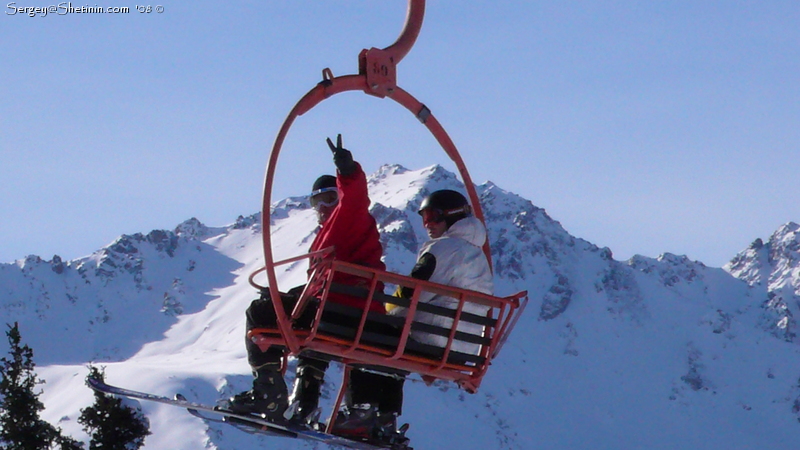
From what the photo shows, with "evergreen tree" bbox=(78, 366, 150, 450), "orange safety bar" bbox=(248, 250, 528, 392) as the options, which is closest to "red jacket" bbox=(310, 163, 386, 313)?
"orange safety bar" bbox=(248, 250, 528, 392)

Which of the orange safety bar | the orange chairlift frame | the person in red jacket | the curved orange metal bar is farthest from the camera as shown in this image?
the person in red jacket

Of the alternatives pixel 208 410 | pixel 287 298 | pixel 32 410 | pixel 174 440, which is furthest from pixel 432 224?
pixel 174 440

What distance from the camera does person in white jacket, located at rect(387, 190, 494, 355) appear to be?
8492 millimetres

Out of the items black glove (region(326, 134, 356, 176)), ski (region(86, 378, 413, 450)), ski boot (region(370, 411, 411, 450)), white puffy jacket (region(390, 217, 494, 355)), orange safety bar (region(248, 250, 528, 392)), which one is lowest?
ski (region(86, 378, 413, 450))

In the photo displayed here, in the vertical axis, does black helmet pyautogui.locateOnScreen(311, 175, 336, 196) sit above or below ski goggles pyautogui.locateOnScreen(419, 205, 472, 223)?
above

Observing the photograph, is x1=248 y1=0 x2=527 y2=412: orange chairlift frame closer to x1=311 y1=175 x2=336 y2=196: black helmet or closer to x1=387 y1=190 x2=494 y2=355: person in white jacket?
x1=387 y1=190 x2=494 y2=355: person in white jacket

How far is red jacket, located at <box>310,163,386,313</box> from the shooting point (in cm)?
839

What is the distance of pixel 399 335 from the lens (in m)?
8.41

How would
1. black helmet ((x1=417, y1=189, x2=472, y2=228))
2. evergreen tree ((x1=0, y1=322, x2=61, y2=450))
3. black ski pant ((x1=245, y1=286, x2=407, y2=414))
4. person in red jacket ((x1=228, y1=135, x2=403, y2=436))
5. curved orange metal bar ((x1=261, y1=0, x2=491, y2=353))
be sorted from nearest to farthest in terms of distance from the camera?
1. curved orange metal bar ((x1=261, y1=0, x2=491, y2=353))
2. black ski pant ((x1=245, y1=286, x2=407, y2=414))
3. person in red jacket ((x1=228, y1=135, x2=403, y2=436))
4. black helmet ((x1=417, y1=189, x2=472, y2=228))
5. evergreen tree ((x1=0, y1=322, x2=61, y2=450))

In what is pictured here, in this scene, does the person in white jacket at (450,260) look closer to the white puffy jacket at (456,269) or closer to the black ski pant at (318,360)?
the white puffy jacket at (456,269)

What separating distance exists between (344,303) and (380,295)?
1.29 feet

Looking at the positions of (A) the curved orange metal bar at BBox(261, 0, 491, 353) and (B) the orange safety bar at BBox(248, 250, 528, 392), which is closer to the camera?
(A) the curved orange metal bar at BBox(261, 0, 491, 353)

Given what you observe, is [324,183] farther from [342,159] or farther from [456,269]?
[456,269]

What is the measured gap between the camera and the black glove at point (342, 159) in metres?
8.28
